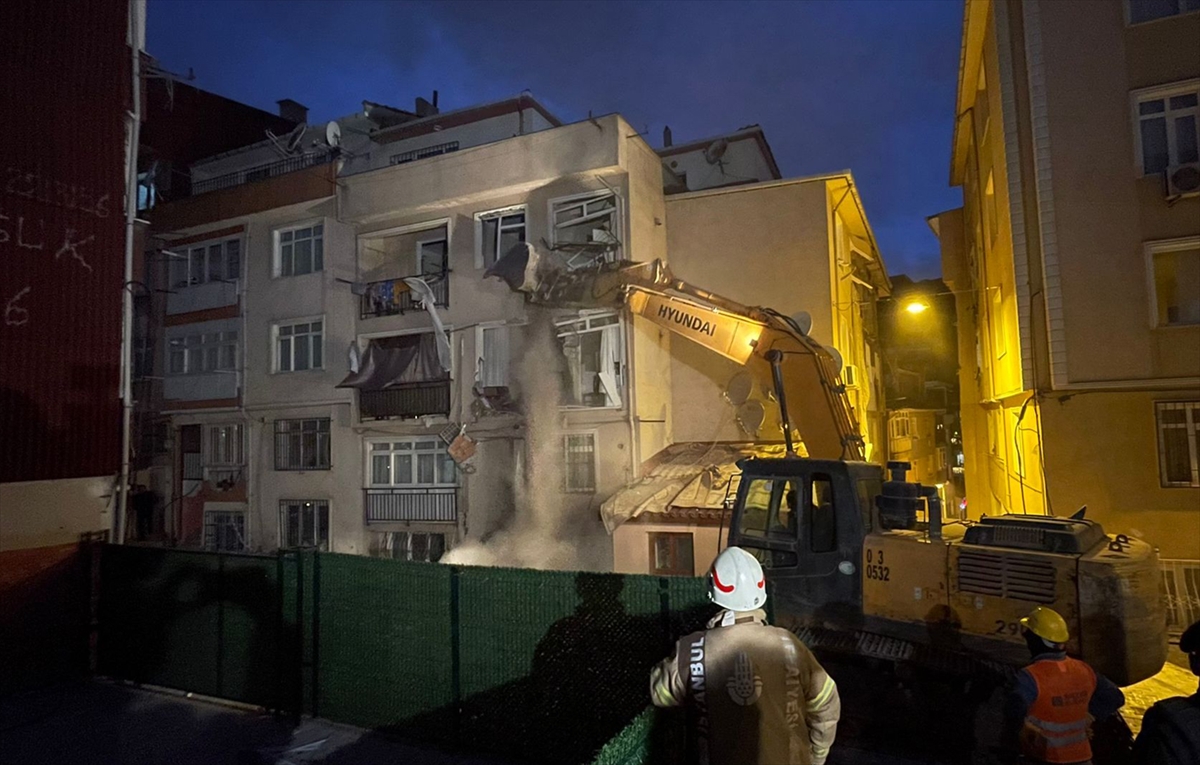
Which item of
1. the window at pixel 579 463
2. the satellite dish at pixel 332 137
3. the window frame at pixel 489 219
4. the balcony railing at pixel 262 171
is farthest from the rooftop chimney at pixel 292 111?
the window at pixel 579 463

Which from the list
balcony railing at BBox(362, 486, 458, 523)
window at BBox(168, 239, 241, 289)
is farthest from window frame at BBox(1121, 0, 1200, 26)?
window at BBox(168, 239, 241, 289)

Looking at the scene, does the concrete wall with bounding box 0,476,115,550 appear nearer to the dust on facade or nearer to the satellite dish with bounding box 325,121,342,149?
the dust on facade

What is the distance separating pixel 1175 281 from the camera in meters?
11.1

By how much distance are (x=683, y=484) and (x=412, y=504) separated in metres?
7.80

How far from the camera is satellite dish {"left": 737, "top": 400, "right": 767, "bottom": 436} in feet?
49.2

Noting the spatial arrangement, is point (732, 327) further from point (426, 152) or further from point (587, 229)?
point (426, 152)

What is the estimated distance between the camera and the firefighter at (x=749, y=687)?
3146mm

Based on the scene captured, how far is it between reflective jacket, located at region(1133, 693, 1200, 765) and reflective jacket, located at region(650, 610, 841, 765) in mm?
1467

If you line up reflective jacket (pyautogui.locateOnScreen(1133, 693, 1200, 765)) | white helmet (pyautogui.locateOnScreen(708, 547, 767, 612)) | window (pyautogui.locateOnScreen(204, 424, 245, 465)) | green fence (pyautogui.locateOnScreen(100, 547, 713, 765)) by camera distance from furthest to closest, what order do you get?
window (pyautogui.locateOnScreen(204, 424, 245, 465)) → green fence (pyautogui.locateOnScreen(100, 547, 713, 765)) → white helmet (pyautogui.locateOnScreen(708, 547, 767, 612)) → reflective jacket (pyautogui.locateOnScreen(1133, 693, 1200, 765))

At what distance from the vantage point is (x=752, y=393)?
15.2 meters

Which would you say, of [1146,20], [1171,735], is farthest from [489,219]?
[1171,735]

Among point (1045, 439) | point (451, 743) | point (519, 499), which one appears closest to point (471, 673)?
point (451, 743)

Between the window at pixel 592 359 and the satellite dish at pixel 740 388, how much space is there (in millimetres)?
2713

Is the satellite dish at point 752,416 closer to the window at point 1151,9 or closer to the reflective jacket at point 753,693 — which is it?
the window at point 1151,9
